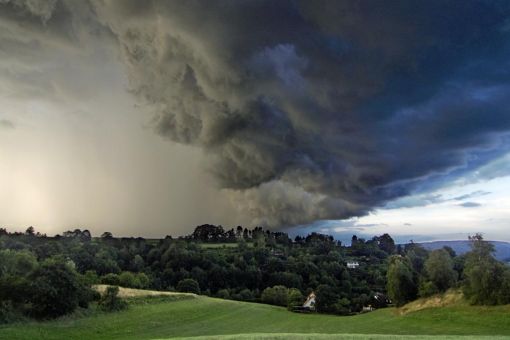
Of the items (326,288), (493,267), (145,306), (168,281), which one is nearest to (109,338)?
(145,306)

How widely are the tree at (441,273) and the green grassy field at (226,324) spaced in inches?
310

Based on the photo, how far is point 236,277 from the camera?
152 meters

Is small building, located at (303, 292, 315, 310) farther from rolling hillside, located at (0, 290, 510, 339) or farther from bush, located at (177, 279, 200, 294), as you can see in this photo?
bush, located at (177, 279, 200, 294)

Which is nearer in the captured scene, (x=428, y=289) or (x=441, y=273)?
(x=441, y=273)

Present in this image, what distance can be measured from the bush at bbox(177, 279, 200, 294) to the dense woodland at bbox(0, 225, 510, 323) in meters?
0.29

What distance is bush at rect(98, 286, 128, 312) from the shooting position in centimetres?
6856

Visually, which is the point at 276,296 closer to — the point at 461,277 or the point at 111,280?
the point at 111,280

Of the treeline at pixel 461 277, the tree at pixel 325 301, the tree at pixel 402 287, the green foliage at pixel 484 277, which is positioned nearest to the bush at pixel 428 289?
the treeline at pixel 461 277

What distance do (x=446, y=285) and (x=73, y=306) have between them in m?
54.3

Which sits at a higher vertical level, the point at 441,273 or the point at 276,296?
the point at 441,273

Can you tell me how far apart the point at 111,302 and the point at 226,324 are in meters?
17.4

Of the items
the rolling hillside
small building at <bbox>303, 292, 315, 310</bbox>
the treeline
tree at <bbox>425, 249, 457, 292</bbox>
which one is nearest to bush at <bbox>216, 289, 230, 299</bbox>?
small building at <bbox>303, 292, 315, 310</bbox>

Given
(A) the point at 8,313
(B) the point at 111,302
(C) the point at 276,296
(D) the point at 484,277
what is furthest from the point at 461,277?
(A) the point at 8,313

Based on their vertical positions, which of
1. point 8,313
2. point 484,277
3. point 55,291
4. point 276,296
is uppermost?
point 484,277
